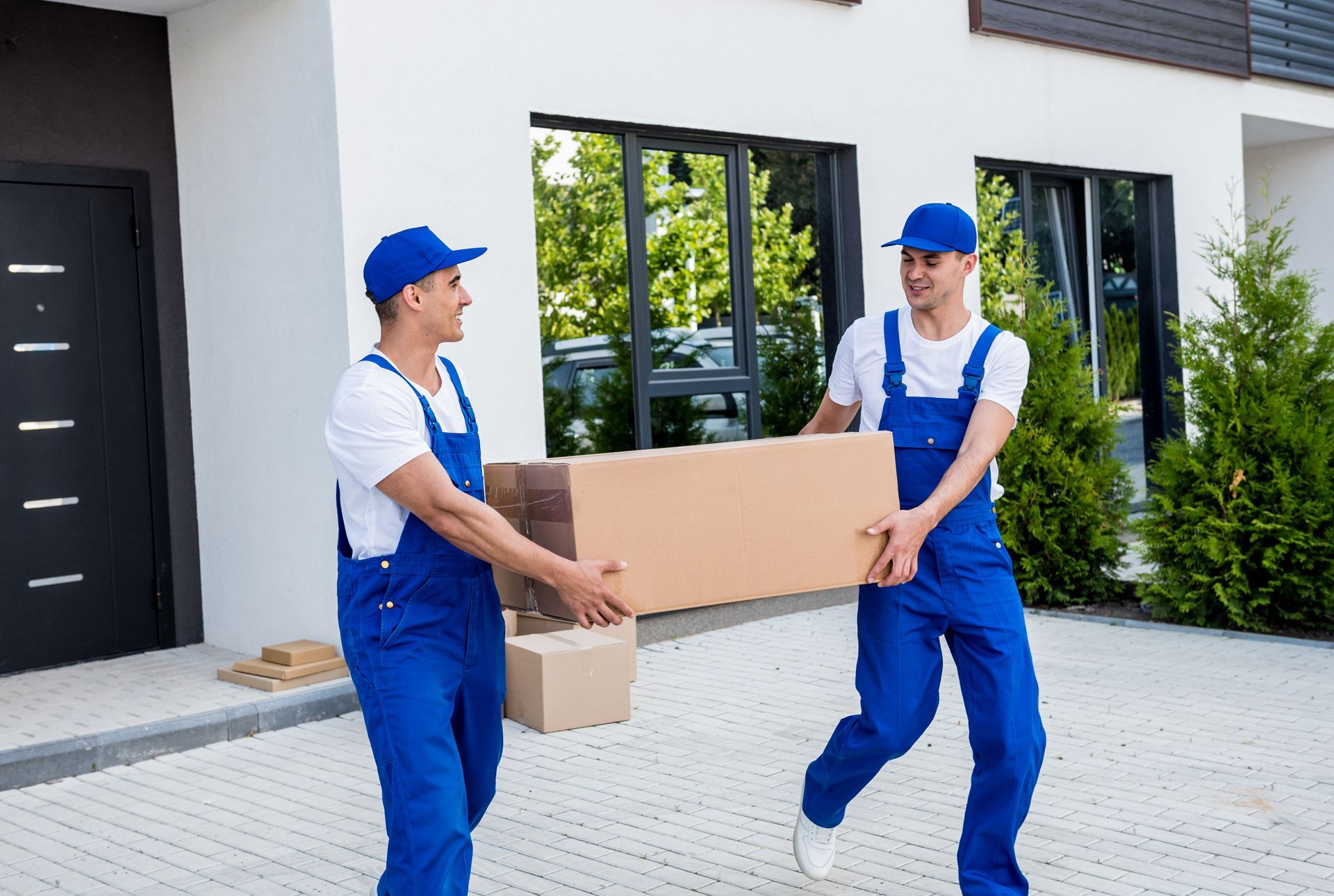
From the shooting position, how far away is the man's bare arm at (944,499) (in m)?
3.49

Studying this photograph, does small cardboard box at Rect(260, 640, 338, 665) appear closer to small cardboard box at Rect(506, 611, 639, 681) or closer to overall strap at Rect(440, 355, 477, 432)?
small cardboard box at Rect(506, 611, 639, 681)

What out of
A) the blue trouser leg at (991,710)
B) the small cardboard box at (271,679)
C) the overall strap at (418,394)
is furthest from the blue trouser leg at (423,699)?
the small cardboard box at (271,679)

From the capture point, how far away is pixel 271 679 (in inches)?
253

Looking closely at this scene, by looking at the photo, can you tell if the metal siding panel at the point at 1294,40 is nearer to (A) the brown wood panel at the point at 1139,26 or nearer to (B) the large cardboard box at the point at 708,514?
(A) the brown wood panel at the point at 1139,26

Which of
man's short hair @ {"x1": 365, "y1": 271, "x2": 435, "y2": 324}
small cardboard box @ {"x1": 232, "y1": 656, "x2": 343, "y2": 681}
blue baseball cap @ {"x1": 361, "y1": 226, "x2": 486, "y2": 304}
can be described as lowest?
small cardboard box @ {"x1": 232, "y1": 656, "x2": 343, "y2": 681}

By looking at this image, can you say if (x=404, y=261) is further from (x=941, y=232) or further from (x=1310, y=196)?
(x=1310, y=196)

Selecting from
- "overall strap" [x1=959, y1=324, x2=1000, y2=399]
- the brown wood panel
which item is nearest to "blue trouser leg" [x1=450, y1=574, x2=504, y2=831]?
"overall strap" [x1=959, y1=324, x2=1000, y2=399]

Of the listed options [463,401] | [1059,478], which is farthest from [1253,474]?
[463,401]

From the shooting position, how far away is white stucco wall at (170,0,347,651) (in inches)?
260

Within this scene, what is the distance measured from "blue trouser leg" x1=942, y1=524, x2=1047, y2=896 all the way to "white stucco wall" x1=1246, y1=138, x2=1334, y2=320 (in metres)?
11.3

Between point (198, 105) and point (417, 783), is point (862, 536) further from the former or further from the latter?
point (198, 105)

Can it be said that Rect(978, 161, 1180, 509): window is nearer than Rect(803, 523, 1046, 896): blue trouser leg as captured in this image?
No

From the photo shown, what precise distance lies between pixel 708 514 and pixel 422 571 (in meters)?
0.69

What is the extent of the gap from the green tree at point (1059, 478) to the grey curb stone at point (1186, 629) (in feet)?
0.58
